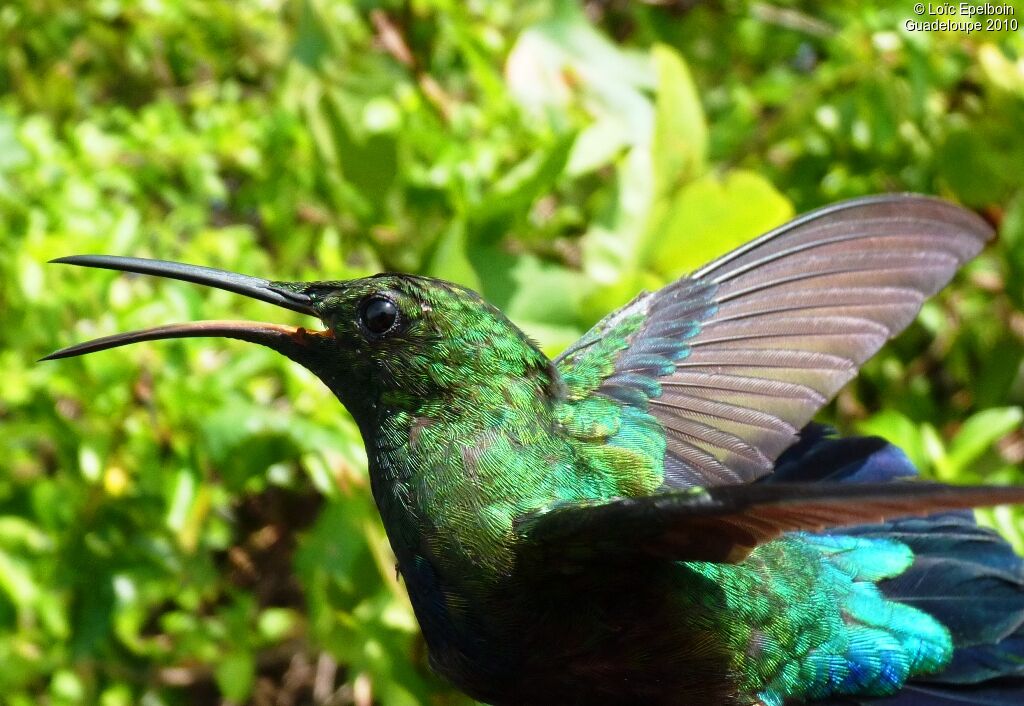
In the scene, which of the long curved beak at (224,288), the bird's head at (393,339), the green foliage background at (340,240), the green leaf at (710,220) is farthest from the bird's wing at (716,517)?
the green leaf at (710,220)

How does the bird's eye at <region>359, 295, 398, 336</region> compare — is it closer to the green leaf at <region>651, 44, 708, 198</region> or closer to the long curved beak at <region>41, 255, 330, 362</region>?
the long curved beak at <region>41, 255, 330, 362</region>

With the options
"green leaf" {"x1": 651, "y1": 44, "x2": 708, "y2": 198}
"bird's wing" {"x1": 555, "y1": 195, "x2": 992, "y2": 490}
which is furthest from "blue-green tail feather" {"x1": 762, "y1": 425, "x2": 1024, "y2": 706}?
"green leaf" {"x1": 651, "y1": 44, "x2": 708, "y2": 198}

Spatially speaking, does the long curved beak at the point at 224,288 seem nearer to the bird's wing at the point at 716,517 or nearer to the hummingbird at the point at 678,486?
the hummingbird at the point at 678,486

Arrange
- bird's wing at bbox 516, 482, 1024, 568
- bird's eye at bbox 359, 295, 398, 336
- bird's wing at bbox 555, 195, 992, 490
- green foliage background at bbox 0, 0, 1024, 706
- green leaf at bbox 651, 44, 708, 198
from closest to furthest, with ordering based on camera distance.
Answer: bird's wing at bbox 516, 482, 1024, 568, bird's eye at bbox 359, 295, 398, 336, bird's wing at bbox 555, 195, 992, 490, green foliage background at bbox 0, 0, 1024, 706, green leaf at bbox 651, 44, 708, 198

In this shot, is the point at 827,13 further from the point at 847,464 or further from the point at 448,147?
the point at 847,464

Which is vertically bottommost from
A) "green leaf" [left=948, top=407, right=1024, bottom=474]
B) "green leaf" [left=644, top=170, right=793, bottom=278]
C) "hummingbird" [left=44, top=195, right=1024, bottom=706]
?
"hummingbird" [left=44, top=195, right=1024, bottom=706]

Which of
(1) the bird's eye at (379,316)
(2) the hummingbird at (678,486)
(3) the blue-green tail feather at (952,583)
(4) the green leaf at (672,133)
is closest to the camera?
(2) the hummingbird at (678,486)
